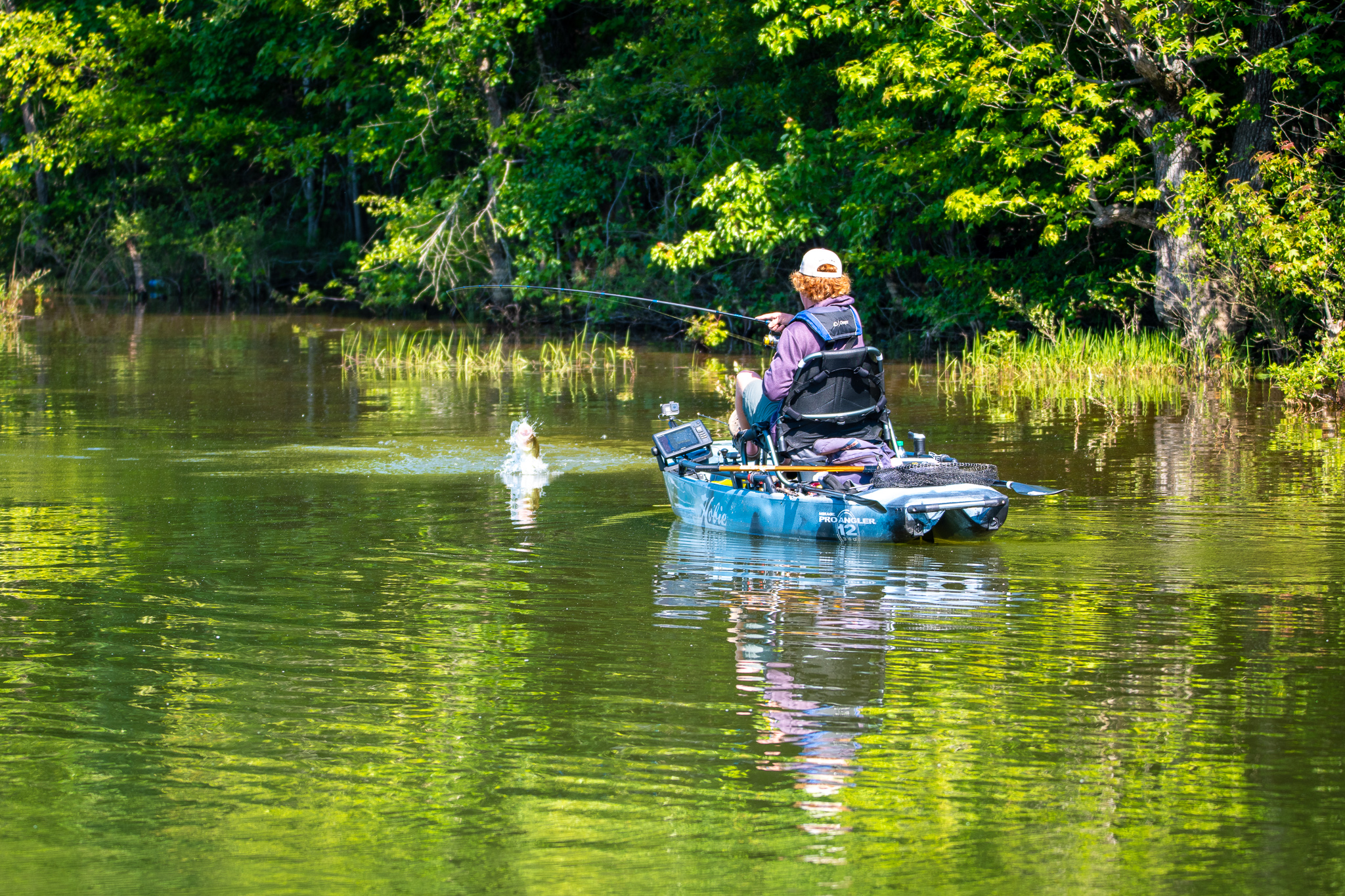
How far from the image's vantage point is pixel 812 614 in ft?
24.8

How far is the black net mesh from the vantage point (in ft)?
29.5

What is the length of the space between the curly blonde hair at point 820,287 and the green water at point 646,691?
4.58ft

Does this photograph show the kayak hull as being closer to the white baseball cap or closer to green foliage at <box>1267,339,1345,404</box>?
the white baseball cap

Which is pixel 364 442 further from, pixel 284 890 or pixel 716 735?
pixel 284 890

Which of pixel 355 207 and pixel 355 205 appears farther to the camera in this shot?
pixel 355 205

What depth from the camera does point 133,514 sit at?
1057 centimetres

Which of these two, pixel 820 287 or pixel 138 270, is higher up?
pixel 138 270

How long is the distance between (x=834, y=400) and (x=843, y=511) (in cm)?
65

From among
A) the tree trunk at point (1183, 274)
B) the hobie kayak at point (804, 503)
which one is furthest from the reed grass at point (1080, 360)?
the hobie kayak at point (804, 503)

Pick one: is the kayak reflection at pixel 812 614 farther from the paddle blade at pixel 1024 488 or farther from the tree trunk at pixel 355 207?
the tree trunk at pixel 355 207

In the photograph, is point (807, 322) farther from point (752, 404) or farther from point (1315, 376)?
point (1315, 376)

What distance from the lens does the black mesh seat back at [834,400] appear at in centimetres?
916

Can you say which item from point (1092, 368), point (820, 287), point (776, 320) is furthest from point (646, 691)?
point (1092, 368)

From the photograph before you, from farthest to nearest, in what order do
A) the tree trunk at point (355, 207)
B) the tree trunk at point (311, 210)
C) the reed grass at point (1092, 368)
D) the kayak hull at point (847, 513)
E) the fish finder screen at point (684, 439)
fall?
the tree trunk at point (311, 210) < the tree trunk at point (355, 207) < the reed grass at point (1092, 368) < the fish finder screen at point (684, 439) < the kayak hull at point (847, 513)
